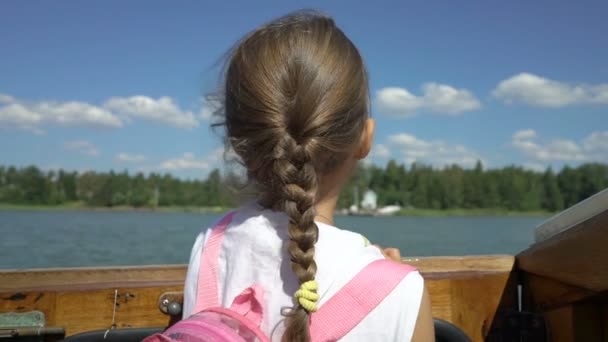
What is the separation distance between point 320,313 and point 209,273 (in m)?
0.29

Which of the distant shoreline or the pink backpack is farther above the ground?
the pink backpack

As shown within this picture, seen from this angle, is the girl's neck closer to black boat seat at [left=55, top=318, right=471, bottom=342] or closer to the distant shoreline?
black boat seat at [left=55, top=318, right=471, bottom=342]

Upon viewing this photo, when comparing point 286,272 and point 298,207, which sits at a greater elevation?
point 298,207

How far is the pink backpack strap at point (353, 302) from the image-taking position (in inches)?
46.7

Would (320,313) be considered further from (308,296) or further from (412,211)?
(412,211)

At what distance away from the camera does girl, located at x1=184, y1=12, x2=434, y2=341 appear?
3.94ft

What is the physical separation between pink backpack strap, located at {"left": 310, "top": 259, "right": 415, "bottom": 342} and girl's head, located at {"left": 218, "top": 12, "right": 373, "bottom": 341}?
67mm

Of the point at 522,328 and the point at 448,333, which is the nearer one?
the point at 448,333

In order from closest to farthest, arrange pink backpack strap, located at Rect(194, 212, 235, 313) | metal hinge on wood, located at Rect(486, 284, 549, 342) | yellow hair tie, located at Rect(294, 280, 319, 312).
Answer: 1. yellow hair tie, located at Rect(294, 280, 319, 312)
2. pink backpack strap, located at Rect(194, 212, 235, 313)
3. metal hinge on wood, located at Rect(486, 284, 549, 342)

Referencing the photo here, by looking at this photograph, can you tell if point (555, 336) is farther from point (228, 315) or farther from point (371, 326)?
point (228, 315)

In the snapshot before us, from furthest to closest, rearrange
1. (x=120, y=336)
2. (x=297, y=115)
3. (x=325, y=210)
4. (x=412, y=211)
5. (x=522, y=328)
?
(x=412, y=211), (x=522, y=328), (x=120, y=336), (x=325, y=210), (x=297, y=115)

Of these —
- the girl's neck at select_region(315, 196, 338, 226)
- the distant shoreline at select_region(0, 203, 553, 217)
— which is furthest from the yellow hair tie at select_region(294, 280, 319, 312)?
the distant shoreline at select_region(0, 203, 553, 217)

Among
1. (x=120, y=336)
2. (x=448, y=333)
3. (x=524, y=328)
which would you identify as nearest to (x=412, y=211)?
(x=524, y=328)

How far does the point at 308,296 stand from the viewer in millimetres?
1146
